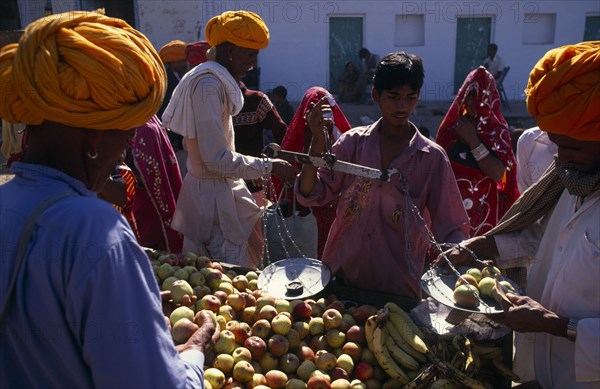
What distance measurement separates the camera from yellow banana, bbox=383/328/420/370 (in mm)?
2242

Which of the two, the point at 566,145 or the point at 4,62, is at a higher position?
the point at 4,62

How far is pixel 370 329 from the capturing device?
243 cm

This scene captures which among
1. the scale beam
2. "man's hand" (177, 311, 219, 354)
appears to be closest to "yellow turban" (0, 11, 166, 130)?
"man's hand" (177, 311, 219, 354)

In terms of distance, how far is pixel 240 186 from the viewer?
3932mm

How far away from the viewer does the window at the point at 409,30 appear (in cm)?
1477

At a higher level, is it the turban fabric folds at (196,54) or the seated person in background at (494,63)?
the turban fabric folds at (196,54)

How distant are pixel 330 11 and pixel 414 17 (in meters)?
2.26

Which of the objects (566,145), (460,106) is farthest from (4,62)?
(460,106)

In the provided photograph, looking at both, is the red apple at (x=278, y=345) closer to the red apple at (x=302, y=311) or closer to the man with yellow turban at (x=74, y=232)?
the red apple at (x=302, y=311)

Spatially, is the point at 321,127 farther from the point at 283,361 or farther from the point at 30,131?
the point at 30,131

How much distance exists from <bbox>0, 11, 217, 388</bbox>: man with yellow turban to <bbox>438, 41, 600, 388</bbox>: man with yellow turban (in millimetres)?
1266

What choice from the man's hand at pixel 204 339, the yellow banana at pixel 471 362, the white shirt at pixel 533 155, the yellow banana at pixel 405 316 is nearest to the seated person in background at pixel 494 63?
the white shirt at pixel 533 155

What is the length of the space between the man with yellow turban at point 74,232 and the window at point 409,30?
14260 mm

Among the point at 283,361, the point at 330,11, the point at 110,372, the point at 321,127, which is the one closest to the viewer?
the point at 110,372
